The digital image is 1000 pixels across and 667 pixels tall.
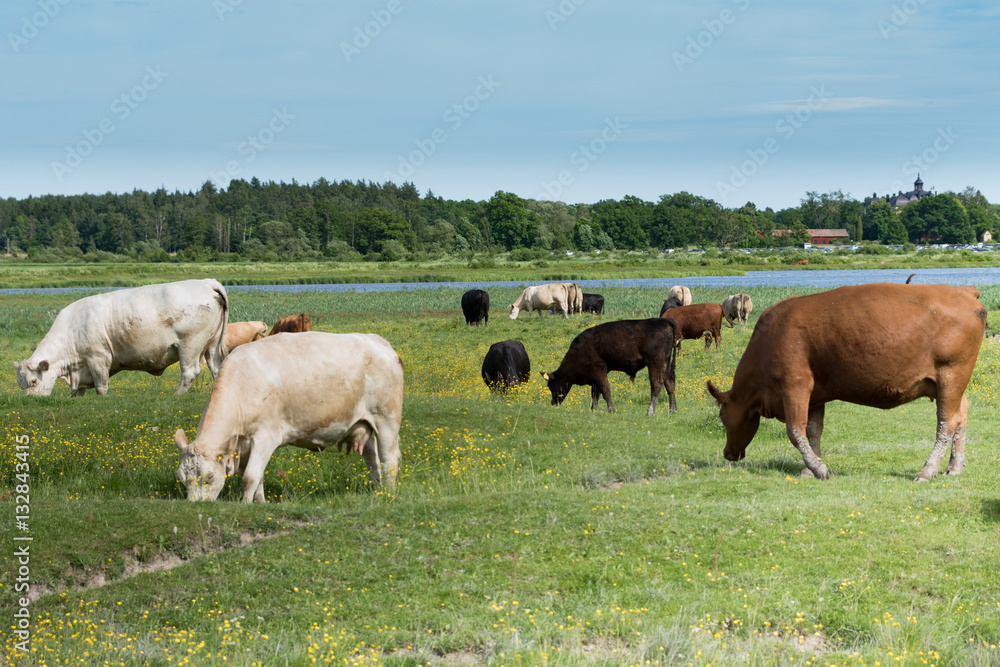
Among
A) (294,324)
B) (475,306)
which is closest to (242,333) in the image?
(294,324)

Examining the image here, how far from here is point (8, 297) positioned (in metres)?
55.4

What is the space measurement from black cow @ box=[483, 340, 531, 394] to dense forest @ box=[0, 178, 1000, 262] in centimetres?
9409

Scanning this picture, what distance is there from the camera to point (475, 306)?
123 feet

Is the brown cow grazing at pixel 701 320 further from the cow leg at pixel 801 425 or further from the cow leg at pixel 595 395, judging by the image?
the cow leg at pixel 801 425

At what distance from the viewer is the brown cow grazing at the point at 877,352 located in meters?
10.8

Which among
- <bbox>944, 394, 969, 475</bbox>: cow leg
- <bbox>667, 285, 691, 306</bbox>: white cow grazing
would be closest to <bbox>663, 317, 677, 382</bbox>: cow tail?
<bbox>944, 394, 969, 475</bbox>: cow leg

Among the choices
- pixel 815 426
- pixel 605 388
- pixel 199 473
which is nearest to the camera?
pixel 199 473

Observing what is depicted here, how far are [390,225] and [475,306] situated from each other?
107800 mm

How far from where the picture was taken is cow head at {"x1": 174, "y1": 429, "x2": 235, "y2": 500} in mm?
10359

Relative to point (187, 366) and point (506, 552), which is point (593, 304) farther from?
point (506, 552)

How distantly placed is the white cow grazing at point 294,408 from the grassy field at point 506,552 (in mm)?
519

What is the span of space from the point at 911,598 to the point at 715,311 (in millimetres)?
22550

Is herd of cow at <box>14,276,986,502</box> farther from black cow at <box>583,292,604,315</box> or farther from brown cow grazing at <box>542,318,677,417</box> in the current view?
black cow at <box>583,292,604,315</box>

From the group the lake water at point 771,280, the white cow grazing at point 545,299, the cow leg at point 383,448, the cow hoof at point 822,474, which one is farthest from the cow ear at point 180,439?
the lake water at point 771,280
